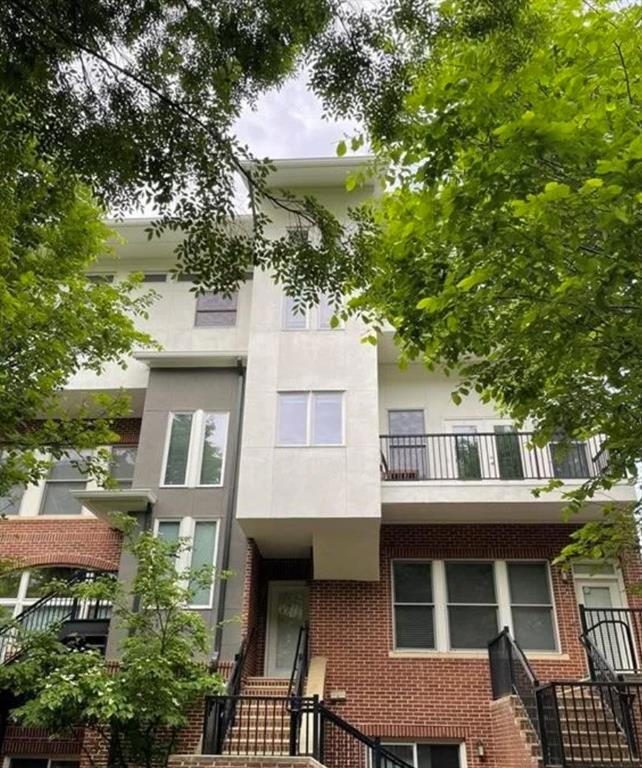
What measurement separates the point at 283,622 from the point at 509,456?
17.0 ft

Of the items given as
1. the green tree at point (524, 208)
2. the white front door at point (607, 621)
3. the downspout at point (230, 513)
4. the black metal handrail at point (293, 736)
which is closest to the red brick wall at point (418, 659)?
the white front door at point (607, 621)

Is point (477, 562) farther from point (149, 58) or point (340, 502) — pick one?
point (149, 58)

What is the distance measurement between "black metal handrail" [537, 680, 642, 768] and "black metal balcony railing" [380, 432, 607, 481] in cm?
375

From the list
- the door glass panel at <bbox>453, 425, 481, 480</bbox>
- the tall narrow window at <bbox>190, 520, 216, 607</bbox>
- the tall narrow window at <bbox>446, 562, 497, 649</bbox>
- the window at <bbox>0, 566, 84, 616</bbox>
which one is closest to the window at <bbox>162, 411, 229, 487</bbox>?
the tall narrow window at <bbox>190, 520, 216, 607</bbox>

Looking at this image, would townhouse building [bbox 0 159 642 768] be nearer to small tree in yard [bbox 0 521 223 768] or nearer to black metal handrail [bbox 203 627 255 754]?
black metal handrail [bbox 203 627 255 754]

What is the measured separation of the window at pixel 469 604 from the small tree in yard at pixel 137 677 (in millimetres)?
3851

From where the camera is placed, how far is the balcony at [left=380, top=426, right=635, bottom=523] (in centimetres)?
1089

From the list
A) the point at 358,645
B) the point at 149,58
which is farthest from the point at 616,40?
the point at 358,645

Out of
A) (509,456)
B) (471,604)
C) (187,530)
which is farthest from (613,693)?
(187,530)

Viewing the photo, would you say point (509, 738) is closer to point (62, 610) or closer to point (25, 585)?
point (62, 610)

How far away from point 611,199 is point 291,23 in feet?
7.56

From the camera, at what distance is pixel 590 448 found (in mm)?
11664

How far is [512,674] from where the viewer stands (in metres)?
9.21

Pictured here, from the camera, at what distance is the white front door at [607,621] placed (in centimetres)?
1038
